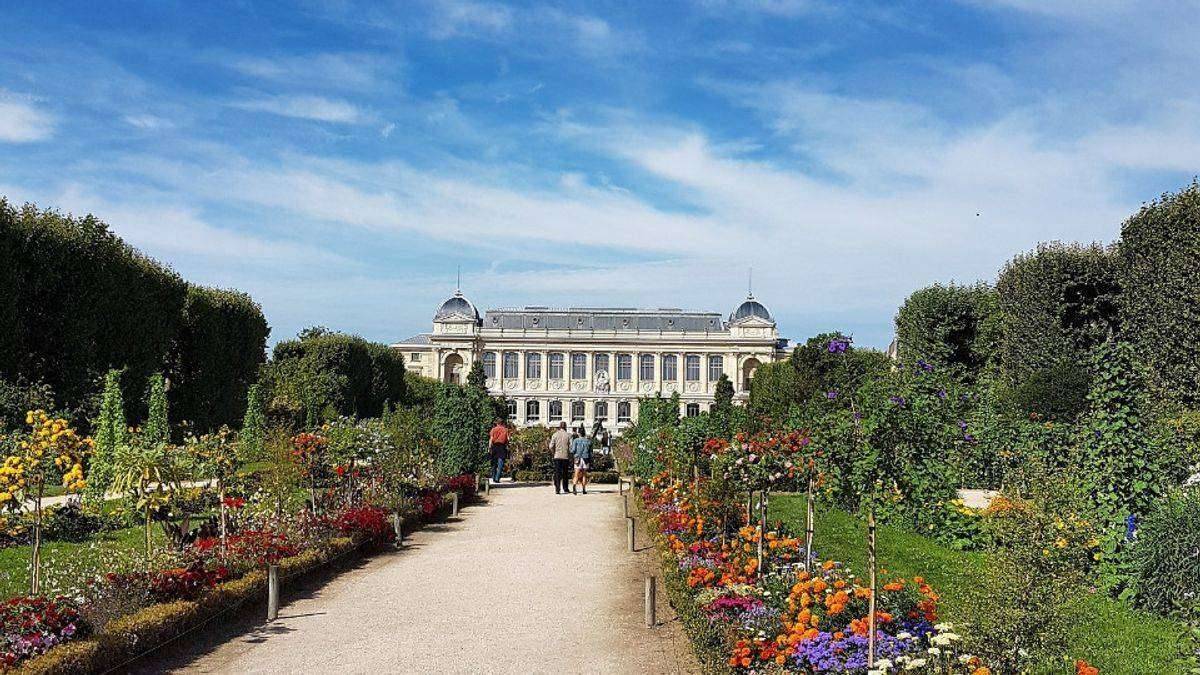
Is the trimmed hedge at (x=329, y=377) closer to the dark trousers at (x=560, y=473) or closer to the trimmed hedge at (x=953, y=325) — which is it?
the dark trousers at (x=560, y=473)

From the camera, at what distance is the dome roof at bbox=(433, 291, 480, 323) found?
81438 millimetres

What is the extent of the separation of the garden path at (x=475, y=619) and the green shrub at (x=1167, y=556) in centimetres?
381

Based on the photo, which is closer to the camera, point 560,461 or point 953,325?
point 560,461

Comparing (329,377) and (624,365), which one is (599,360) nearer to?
(624,365)

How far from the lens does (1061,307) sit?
76.3ft

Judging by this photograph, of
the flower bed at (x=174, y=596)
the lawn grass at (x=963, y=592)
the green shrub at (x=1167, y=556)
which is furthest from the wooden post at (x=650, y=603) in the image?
the green shrub at (x=1167, y=556)

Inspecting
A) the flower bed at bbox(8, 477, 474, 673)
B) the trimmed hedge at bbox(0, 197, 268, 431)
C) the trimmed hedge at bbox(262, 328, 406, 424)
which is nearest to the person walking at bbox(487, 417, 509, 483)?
the trimmed hedge at bbox(0, 197, 268, 431)

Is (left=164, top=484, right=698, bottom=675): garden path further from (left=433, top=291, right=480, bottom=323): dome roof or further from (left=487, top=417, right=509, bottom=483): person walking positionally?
(left=433, top=291, right=480, bottom=323): dome roof

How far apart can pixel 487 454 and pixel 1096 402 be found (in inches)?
551

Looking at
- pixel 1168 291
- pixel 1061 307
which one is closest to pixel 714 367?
pixel 1061 307

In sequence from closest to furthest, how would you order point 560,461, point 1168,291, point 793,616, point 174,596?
point 793,616 < point 174,596 < point 1168,291 < point 560,461

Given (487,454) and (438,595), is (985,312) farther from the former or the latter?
(438,595)

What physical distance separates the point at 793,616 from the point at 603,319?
76.9m

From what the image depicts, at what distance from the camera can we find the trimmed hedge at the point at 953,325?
26438 mm
